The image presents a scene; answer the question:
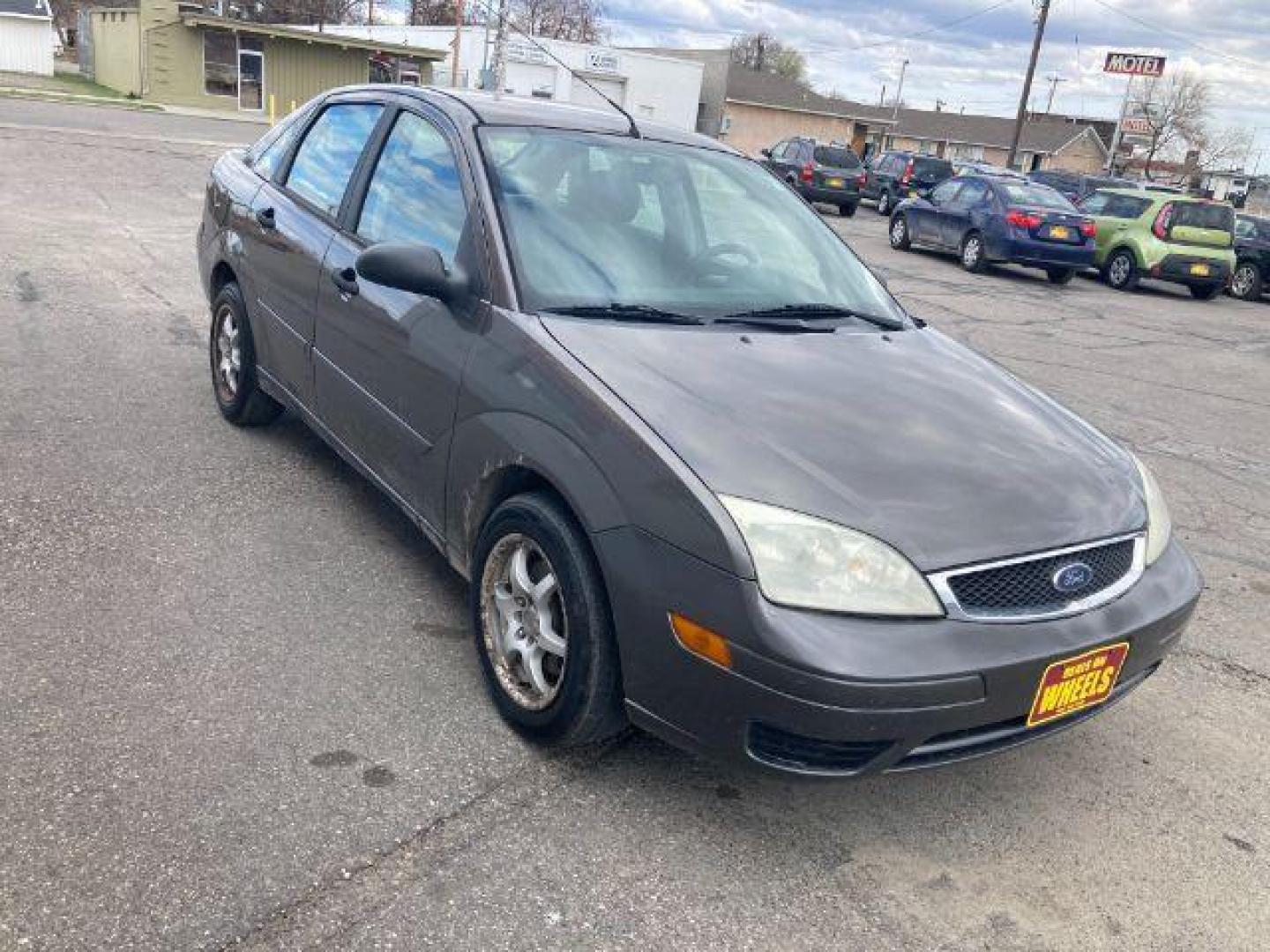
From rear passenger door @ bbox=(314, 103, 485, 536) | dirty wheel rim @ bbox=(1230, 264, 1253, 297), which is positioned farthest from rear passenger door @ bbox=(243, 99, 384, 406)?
dirty wheel rim @ bbox=(1230, 264, 1253, 297)

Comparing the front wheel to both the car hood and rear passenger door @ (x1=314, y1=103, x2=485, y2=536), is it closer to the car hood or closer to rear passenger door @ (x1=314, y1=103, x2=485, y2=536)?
rear passenger door @ (x1=314, y1=103, x2=485, y2=536)

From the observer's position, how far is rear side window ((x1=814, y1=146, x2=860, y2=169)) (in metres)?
25.0

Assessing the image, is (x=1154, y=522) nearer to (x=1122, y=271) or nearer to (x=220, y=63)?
(x=1122, y=271)

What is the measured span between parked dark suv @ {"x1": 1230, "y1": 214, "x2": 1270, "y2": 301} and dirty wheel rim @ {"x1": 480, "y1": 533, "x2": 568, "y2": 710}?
19.1 m

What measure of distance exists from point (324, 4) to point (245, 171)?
65573 millimetres

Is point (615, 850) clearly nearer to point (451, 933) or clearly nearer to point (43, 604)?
point (451, 933)

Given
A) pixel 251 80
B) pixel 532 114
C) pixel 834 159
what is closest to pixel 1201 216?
pixel 834 159

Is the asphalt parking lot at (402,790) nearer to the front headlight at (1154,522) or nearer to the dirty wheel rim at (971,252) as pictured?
the front headlight at (1154,522)

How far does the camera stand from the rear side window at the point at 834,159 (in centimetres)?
2497

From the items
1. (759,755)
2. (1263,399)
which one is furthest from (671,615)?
(1263,399)

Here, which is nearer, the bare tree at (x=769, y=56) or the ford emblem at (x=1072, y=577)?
the ford emblem at (x=1072, y=577)

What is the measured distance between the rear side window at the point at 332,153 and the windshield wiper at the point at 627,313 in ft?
5.10

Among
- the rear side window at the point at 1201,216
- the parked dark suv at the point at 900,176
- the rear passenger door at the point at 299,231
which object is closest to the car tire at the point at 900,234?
the rear side window at the point at 1201,216

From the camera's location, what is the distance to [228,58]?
40906 mm
